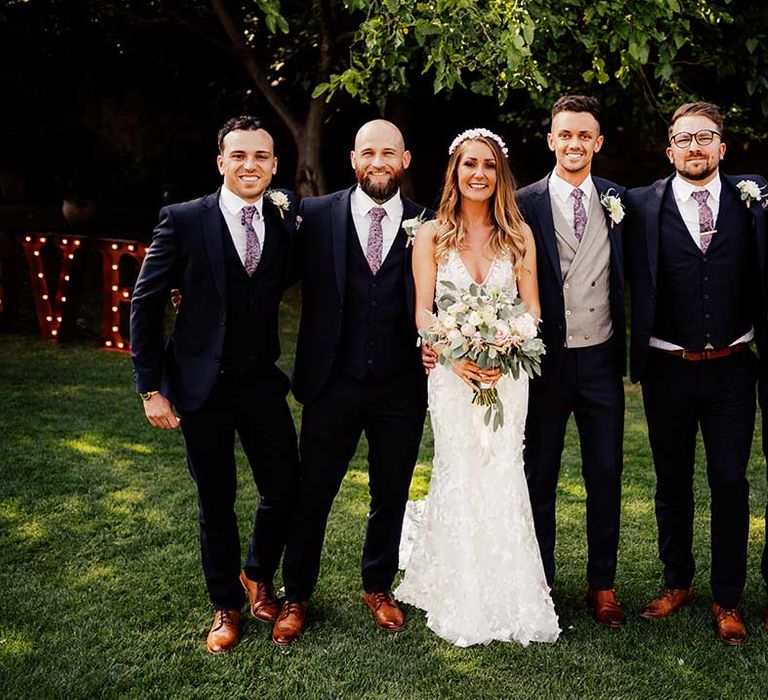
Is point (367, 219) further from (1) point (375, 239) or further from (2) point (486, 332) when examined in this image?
(2) point (486, 332)

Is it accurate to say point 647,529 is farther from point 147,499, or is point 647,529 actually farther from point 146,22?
point 146,22

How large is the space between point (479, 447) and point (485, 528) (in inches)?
14.9

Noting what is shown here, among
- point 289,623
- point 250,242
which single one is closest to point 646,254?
point 250,242

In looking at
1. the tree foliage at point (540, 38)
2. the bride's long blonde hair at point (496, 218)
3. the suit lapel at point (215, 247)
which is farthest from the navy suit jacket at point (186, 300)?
the tree foliage at point (540, 38)

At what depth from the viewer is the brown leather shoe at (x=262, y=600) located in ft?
14.6

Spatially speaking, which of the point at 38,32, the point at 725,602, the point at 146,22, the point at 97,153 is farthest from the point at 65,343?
the point at 725,602

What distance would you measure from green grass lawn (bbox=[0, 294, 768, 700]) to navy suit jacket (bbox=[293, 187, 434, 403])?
1.19 meters

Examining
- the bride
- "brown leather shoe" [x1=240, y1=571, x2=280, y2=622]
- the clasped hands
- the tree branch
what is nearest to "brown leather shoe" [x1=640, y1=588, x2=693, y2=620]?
the bride

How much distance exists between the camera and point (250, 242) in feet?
13.4

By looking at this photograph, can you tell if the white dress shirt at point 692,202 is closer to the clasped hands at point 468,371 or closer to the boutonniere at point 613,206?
the boutonniere at point 613,206

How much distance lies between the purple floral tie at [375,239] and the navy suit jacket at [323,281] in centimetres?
10

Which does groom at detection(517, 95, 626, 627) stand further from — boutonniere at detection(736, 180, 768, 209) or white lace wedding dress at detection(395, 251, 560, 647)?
boutonniere at detection(736, 180, 768, 209)

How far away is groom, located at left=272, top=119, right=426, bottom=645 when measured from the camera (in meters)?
4.19

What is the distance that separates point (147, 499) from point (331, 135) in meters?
10.7
